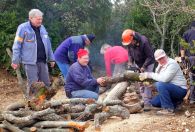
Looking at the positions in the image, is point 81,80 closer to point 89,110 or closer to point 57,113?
point 89,110

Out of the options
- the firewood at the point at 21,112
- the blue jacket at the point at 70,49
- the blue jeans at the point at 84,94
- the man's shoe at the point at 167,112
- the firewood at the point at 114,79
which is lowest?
the man's shoe at the point at 167,112

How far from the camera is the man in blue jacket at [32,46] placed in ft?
28.6

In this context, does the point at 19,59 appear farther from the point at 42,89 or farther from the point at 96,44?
the point at 96,44

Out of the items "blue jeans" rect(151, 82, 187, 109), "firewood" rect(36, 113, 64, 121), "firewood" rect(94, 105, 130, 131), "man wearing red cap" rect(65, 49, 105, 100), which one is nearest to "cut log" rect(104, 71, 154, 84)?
"man wearing red cap" rect(65, 49, 105, 100)

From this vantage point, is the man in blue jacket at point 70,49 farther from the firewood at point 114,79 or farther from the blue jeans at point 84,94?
the blue jeans at point 84,94

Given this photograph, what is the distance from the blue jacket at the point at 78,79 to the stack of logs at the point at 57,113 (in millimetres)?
495

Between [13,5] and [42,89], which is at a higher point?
[13,5]

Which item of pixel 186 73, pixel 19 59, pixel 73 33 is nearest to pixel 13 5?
pixel 73 33

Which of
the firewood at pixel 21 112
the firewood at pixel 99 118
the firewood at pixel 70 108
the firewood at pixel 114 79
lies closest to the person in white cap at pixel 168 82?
the firewood at pixel 114 79

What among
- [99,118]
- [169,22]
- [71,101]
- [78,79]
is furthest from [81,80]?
[169,22]

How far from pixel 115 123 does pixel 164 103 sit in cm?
125

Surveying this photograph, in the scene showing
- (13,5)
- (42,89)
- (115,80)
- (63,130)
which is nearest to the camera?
(63,130)

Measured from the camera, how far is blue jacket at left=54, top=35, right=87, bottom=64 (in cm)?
990

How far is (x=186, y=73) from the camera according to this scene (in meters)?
9.72
